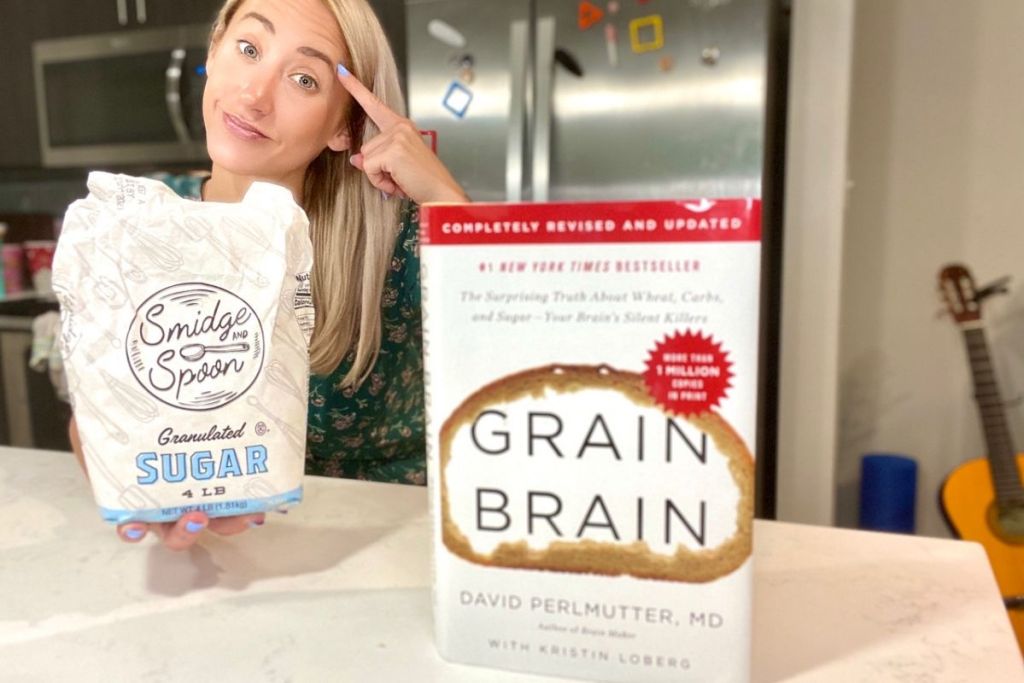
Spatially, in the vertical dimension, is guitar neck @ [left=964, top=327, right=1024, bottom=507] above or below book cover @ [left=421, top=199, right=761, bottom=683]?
below

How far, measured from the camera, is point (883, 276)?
203 centimetres

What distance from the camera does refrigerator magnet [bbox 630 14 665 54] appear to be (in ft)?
5.14

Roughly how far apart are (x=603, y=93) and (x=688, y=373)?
134cm

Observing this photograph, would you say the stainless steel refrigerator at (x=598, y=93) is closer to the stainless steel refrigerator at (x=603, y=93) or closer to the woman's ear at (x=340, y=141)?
the stainless steel refrigerator at (x=603, y=93)

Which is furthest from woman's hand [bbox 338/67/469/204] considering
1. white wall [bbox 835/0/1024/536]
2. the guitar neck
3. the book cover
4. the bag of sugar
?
white wall [bbox 835/0/1024/536]

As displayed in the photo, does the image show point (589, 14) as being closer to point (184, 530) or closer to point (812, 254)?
point (812, 254)

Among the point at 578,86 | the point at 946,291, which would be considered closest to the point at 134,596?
the point at 578,86

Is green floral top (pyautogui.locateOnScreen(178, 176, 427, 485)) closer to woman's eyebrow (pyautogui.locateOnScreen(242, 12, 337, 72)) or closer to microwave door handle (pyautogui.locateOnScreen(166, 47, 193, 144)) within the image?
woman's eyebrow (pyautogui.locateOnScreen(242, 12, 337, 72))

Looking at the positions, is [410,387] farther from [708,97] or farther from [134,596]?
[708,97]

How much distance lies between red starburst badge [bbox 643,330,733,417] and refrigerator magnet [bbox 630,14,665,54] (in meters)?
1.35

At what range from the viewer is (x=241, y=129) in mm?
710

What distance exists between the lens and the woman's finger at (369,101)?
709 millimetres

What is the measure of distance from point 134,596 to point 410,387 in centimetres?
44

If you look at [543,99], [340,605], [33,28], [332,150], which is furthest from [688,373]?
[33,28]
